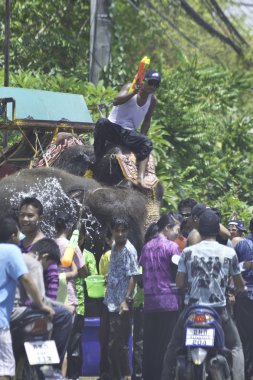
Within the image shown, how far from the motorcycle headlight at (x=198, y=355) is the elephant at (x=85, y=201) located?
4074 millimetres

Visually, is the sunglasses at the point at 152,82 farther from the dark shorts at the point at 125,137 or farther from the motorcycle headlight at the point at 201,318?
the motorcycle headlight at the point at 201,318

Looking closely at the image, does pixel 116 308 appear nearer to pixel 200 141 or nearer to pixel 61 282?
pixel 61 282

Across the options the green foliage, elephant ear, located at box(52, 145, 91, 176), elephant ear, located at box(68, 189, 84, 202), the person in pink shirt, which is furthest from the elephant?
the green foliage

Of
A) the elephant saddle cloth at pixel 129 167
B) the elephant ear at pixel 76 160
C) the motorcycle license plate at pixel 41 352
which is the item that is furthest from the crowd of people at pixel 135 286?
the elephant ear at pixel 76 160

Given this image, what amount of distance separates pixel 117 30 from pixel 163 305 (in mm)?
15391

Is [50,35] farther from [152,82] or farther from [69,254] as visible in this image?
[69,254]

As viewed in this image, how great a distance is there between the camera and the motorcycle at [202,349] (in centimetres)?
1083

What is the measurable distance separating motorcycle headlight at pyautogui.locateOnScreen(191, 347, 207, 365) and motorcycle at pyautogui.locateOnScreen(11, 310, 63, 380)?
137 centimetres

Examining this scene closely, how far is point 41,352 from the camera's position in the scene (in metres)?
9.88

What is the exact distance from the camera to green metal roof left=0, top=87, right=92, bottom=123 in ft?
57.9

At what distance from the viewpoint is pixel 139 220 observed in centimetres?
1505

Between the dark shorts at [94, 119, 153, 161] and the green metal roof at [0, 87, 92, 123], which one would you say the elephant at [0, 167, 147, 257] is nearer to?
the dark shorts at [94, 119, 153, 161]

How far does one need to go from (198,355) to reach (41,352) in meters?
1.58

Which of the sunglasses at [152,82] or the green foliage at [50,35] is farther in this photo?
the green foliage at [50,35]
